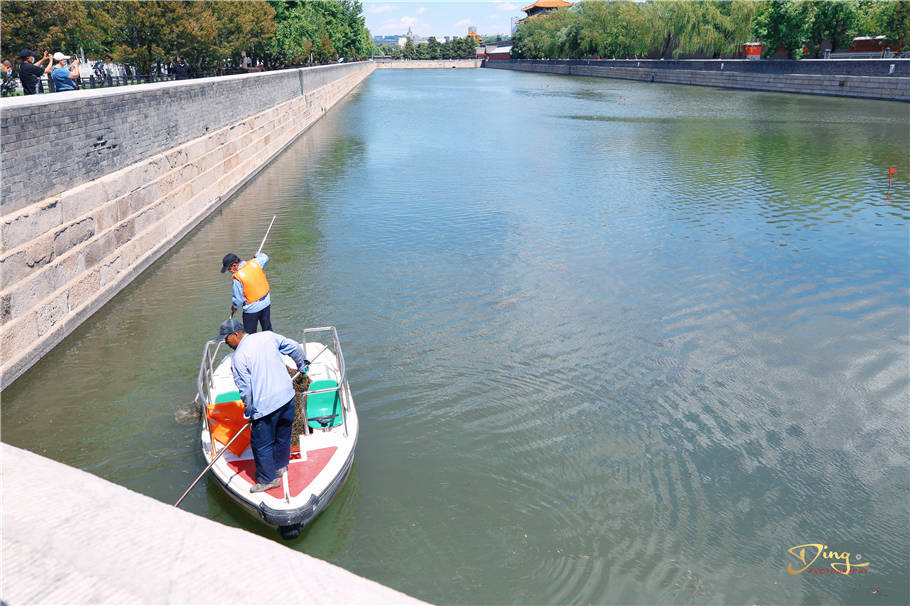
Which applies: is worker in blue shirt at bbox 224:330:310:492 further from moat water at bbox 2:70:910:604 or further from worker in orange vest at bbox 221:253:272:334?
worker in orange vest at bbox 221:253:272:334

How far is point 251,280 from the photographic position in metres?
7.90

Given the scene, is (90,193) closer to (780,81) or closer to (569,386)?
(569,386)

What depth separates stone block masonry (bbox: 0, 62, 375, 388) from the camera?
8617 mm

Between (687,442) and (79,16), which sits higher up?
(79,16)

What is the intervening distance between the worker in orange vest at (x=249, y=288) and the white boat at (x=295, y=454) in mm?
1128

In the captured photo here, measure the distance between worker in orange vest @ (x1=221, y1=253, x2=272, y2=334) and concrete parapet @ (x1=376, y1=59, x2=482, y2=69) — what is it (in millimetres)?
162638

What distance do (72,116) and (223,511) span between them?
7.63 metres

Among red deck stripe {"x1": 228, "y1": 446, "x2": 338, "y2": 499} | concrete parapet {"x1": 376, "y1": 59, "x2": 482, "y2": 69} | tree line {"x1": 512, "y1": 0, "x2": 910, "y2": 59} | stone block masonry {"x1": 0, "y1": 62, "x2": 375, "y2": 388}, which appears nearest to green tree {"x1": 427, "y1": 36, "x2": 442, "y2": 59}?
concrete parapet {"x1": 376, "y1": 59, "x2": 482, "y2": 69}

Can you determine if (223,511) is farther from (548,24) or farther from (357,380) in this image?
(548,24)

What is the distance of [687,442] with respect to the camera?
23.6 feet

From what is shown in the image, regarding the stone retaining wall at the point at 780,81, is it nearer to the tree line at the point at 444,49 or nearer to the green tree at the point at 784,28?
the green tree at the point at 784,28

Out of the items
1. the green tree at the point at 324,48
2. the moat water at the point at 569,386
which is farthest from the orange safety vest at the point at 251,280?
the green tree at the point at 324,48

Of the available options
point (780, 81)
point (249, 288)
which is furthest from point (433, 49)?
point (249, 288)

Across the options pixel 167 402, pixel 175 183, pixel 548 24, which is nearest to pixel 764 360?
pixel 167 402
